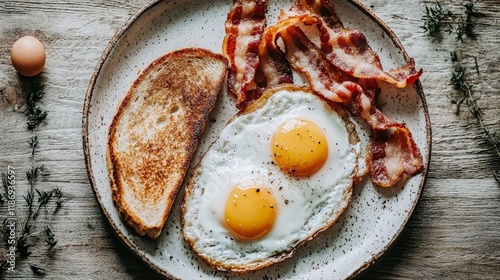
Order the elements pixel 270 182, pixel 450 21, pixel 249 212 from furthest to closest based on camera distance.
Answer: pixel 450 21
pixel 270 182
pixel 249 212

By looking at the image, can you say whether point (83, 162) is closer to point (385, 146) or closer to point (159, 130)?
point (159, 130)

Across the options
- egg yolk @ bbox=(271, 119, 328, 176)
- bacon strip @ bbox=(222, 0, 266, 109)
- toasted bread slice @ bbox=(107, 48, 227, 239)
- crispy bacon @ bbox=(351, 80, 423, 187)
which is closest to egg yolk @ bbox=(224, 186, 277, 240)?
egg yolk @ bbox=(271, 119, 328, 176)

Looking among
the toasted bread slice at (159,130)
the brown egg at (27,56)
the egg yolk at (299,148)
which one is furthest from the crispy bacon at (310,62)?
the brown egg at (27,56)

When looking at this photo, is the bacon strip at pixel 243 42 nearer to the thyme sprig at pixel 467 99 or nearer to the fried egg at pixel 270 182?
the fried egg at pixel 270 182

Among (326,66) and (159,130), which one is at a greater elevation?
(326,66)

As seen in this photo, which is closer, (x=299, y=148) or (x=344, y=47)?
(x=299, y=148)

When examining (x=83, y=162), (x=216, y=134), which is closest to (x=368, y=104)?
(x=216, y=134)

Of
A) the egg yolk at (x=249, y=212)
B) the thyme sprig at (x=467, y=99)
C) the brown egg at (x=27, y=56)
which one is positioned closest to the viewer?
the egg yolk at (x=249, y=212)

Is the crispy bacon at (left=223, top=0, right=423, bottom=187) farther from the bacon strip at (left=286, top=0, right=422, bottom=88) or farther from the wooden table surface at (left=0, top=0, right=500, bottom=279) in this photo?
the wooden table surface at (left=0, top=0, right=500, bottom=279)
